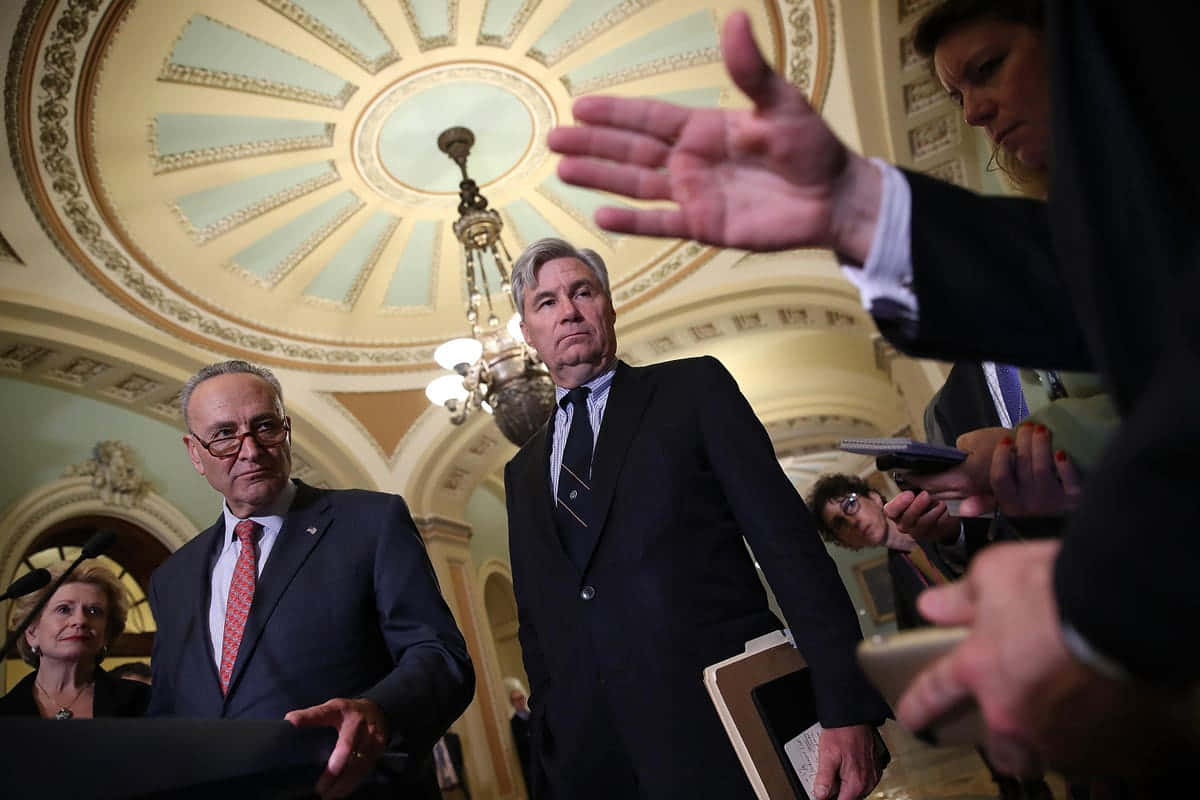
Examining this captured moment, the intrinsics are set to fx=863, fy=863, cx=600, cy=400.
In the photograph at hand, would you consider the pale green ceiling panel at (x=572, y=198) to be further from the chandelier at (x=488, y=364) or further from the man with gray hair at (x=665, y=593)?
the man with gray hair at (x=665, y=593)

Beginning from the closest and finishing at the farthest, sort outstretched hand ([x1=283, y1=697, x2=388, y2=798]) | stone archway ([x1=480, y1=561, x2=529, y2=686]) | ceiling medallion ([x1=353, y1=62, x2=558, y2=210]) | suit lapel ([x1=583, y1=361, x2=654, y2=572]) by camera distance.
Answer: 1. outstretched hand ([x1=283, y1=697, x2=388, y2=798])
2. suit lapel ([x1=583, y1=361, x2=654, y2=572])
3. ceiling medallion ([x1=353, y1=62, x2=558, y2=210])
4. stone archway ([x1=480, y1=561, x2=529, y2=686])

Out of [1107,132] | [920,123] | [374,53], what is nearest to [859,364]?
[920,123]

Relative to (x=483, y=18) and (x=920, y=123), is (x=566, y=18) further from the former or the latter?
(x=920, y=123)

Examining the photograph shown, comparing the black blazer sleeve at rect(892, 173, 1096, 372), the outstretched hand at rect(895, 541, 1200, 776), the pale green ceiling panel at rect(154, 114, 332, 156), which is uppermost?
the pale green ceiling panel at rect(154, 114, 332, 156)

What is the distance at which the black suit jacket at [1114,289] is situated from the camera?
0.50 metres

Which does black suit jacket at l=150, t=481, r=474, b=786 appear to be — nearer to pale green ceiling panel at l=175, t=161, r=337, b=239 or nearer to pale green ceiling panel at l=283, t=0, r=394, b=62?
pale green ceiling panel at l=283, t=0, r=394, b=62

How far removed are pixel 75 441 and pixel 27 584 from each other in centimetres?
594

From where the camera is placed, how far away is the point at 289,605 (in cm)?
165

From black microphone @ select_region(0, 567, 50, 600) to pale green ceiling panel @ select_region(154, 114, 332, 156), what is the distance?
179 inches

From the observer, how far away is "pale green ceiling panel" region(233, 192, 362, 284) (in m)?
6.63

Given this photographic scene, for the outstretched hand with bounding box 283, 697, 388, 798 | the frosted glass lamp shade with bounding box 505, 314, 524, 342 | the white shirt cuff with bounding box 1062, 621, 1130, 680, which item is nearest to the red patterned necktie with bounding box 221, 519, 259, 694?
the outstretched hand with bounding box 283, 697, 388, 798

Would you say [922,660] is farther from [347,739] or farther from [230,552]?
[230,552]

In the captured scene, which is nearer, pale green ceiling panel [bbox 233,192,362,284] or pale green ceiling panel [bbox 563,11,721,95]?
pale green ceiling panel [bbox 563,11,721,95]

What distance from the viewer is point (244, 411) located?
6.14 feet
